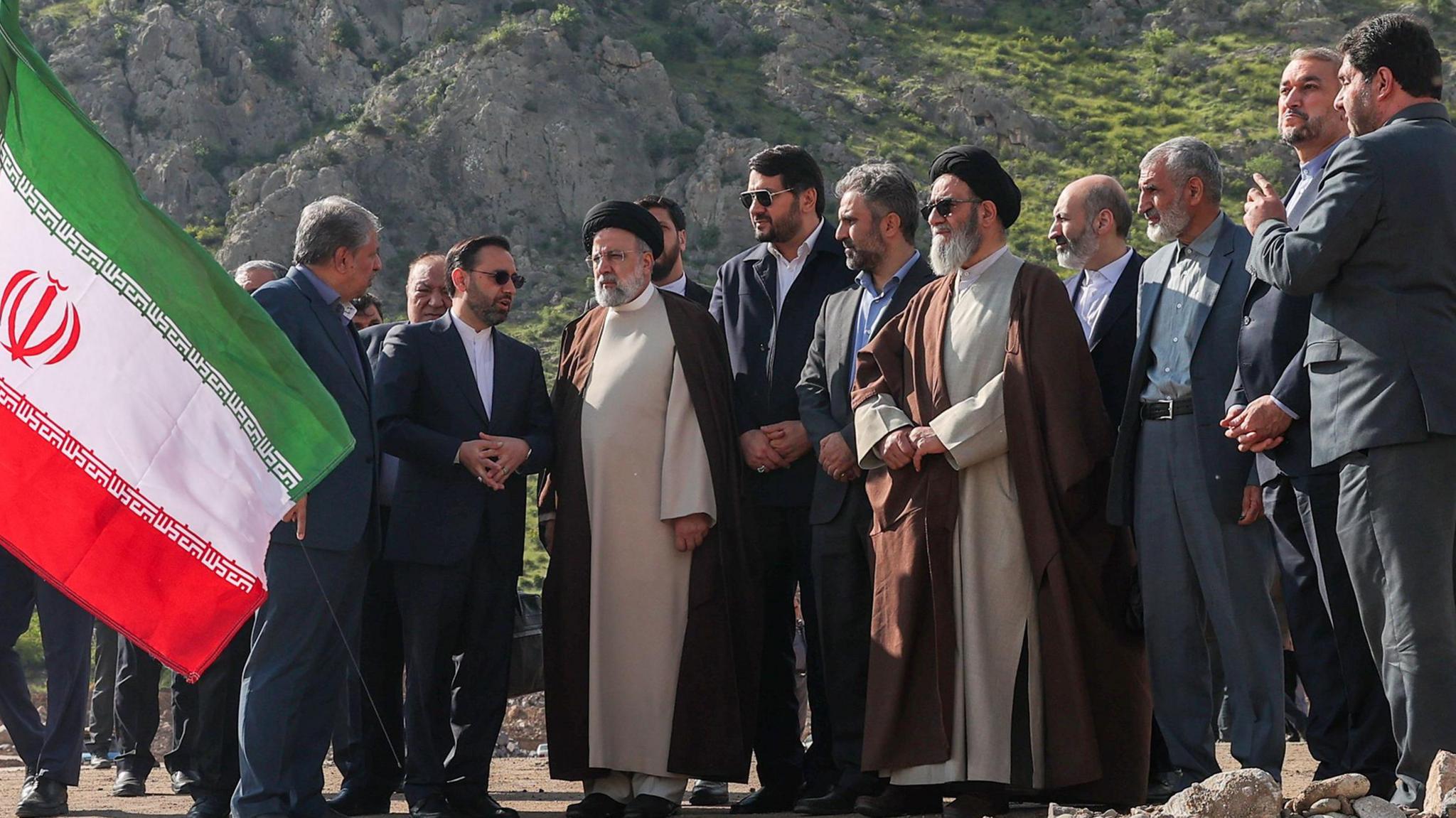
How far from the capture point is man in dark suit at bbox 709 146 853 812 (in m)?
6.14

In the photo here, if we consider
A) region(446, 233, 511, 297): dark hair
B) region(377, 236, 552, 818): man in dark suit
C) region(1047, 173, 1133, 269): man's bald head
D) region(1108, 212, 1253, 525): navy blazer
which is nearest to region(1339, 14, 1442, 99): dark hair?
region(1108, 212, 1253, 525): navy blazer

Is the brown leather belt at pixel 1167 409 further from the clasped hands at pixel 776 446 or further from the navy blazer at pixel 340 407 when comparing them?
the navy blazer at pixel 340 407

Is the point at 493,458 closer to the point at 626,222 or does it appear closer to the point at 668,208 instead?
the point at 626,222

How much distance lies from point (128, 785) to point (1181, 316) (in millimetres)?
4740

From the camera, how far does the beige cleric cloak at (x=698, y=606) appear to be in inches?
230

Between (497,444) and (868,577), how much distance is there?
142cm

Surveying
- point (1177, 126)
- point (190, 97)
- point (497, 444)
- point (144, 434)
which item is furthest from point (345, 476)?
point (190, 97)

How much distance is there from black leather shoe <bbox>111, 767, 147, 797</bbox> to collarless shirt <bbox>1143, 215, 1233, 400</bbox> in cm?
450

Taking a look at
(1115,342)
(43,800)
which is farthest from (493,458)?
(1115,342)

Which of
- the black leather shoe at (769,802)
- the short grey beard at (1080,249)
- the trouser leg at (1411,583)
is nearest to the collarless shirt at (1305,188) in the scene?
the trouser leg at (1411,583)

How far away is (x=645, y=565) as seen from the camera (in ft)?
19.6

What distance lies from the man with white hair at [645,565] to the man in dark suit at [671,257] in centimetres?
111

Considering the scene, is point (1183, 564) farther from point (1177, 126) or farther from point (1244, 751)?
point (1177, 126)

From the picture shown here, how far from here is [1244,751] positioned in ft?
17.0
